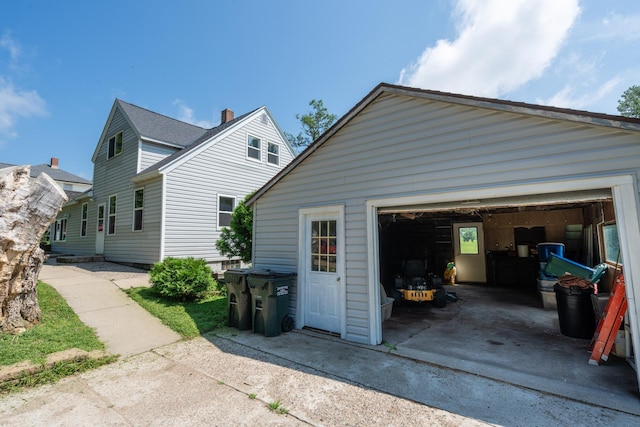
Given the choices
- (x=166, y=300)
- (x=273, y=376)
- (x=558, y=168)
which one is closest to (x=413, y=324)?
(x=273, y=376)

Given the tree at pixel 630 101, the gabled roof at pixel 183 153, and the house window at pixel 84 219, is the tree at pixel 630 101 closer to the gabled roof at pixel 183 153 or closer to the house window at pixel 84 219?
the gabled roof at pixel 183 153

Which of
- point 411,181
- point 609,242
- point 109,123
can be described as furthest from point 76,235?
point 609,242

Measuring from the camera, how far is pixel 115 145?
13227 mm

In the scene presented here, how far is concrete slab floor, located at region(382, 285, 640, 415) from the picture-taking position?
3.04 metres

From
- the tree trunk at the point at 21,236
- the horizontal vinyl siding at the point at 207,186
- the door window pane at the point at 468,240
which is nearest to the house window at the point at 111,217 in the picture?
the horizontal vinyl siding at the point at 207,186

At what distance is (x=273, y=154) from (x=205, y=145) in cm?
399

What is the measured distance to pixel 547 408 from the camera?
8.79 ft

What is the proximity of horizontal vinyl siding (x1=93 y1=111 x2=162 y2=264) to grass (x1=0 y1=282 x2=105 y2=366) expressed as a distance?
4.80 metres

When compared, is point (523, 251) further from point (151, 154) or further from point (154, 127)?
point (154, 127)

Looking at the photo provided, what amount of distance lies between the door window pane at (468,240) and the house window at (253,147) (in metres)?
10.3

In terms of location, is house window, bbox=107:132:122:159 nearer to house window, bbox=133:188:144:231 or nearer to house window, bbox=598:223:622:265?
house window, bbox=133:188:144:231

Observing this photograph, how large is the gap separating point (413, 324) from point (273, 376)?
3.38 meters

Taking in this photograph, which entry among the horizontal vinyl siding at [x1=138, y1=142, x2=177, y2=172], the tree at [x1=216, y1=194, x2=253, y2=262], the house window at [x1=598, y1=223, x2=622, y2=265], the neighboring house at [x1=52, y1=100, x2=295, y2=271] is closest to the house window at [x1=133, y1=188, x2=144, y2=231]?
the neighboring house at [x1=52, y1=100, x2=295, y2=271]

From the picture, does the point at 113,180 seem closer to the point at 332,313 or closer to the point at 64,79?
the point at 64,79
